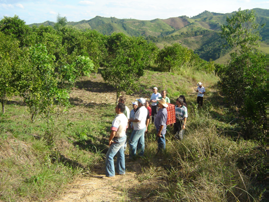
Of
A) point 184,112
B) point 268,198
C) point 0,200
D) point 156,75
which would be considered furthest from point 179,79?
point 0,200

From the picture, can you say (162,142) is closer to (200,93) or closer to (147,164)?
(147,164)

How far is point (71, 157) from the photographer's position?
5.25 m

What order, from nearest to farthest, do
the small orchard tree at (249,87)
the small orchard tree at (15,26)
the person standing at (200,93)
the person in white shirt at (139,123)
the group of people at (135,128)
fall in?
1. the group of people at (135,128)
2. the small orchard tree at (249,87)
3. the person in white shirt at (139,123)
4. the person standing at (200,93)
5. the small orchard tree at (15,26)

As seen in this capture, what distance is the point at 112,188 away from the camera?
13.8 feet

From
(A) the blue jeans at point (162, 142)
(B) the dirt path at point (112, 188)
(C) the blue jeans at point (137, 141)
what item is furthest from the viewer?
(A) the blue jeans at point (162, 142)

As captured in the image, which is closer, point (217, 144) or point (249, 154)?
point (249, 154)

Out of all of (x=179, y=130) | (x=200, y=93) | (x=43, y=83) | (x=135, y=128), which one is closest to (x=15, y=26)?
(x=43, y=83)

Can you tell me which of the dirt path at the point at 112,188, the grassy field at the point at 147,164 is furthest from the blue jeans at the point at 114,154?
the grassy field at the point at 147,164

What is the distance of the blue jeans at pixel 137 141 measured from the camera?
534 cm

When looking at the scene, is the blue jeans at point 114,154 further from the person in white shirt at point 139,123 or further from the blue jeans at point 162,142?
the blue jeans at point 162,142

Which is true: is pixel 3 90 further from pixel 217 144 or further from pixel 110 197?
pixel 217 144

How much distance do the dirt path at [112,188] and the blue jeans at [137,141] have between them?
2.10 ft

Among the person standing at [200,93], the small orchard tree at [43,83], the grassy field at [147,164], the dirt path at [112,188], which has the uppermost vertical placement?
the small orchard tree at [43,83]

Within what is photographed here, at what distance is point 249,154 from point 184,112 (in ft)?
6.50
